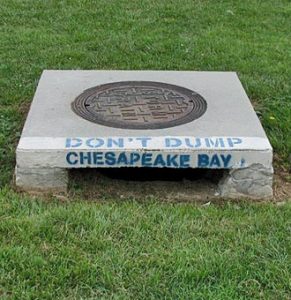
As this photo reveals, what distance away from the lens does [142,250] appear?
343 cm

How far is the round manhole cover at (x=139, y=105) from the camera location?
14.3ft

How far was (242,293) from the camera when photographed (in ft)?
10.3

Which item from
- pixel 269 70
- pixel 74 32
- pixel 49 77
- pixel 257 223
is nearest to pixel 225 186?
pixel 257 223

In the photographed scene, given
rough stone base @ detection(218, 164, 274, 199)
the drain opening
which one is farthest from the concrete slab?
the drain opening

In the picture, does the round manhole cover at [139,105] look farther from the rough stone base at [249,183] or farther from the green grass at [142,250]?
the green grass at [142,250]

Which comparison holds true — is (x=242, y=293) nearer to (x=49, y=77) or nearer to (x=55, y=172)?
(x=55, y=172)

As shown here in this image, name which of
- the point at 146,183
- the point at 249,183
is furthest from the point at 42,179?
the point at 249,183

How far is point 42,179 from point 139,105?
36.6 inches

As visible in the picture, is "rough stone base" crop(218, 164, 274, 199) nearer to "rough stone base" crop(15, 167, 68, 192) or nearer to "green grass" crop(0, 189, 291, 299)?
"green grass" crop(0, 189, 291, 299)

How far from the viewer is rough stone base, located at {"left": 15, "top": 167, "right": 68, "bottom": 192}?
4004 millimetres

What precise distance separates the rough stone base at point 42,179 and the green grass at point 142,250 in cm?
11

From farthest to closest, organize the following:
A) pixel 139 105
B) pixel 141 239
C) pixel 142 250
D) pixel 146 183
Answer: pixel 139 105 < pixel 146 183 < pixel 141 239 < pixel 142 250

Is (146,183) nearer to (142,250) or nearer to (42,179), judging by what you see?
(42,179)

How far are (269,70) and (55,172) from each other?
283 cm
